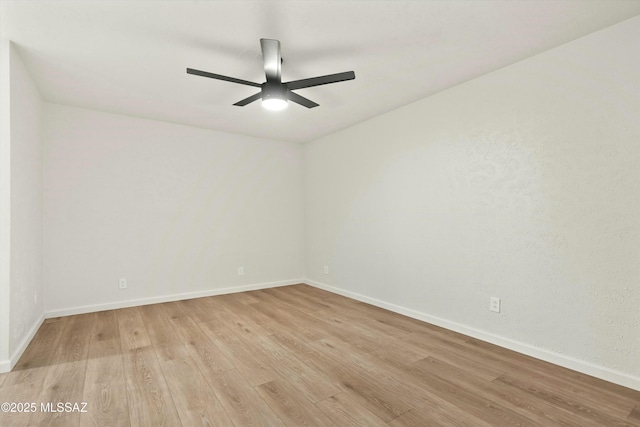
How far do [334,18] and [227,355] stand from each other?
2672mm

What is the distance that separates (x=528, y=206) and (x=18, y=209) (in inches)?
166

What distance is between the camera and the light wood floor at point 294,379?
1747 millimetres

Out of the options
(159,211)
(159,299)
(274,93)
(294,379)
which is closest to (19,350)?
(159,299)

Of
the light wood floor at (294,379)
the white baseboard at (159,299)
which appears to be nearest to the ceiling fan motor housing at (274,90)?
the light wood floor at (294,379)

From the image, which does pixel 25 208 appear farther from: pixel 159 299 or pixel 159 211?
pixel 159 299

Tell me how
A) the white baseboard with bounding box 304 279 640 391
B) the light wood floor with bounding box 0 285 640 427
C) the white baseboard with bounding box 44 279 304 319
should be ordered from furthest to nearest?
1. the white baseboard with bounding box 44 279 304 319
2. the white baseboard with bounding box 304 279 640 391
3. the light wood floor with bounding box 0 285 640 427

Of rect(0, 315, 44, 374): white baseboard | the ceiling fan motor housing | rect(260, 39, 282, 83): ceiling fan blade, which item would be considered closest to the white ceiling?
rect(260, 39, 282, 83): ceiling fan blade

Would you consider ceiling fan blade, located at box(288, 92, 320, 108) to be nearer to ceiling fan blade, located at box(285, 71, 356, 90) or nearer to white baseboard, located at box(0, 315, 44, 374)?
ceiling fan blade, located at box(285, 71, 356, 90)

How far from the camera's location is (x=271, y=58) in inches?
84.6

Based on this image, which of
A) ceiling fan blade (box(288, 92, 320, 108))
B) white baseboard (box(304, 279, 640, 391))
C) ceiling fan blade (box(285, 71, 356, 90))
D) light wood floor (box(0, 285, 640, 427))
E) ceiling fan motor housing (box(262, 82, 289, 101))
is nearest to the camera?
light wood floor (box(0, 285, 640, 427))

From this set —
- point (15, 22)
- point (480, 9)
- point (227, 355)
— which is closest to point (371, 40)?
point (480, 9)

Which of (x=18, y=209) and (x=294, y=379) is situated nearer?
(x=294, y=379)

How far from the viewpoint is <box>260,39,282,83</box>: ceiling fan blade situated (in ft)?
6.51

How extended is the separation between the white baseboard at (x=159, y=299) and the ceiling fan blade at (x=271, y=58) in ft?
10.8
